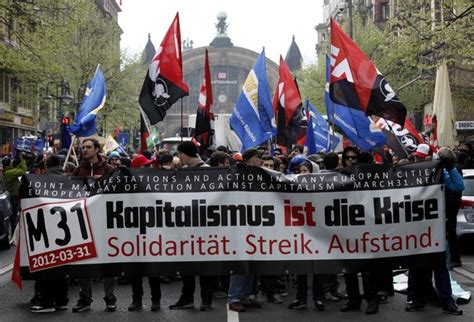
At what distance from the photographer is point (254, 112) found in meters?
15.8

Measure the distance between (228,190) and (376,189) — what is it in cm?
140

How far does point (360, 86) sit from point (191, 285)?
10.7 ft

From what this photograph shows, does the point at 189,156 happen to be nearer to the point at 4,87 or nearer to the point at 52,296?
the point at 52,296

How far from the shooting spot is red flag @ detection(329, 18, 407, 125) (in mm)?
10398

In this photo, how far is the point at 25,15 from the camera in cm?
2405

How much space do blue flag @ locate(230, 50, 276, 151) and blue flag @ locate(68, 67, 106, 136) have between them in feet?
12.4

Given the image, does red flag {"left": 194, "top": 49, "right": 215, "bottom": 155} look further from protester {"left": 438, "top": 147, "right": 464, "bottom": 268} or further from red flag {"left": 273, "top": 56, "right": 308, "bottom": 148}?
protester {"left": 438, "top": 147, "right": 464, "bottom": 268}

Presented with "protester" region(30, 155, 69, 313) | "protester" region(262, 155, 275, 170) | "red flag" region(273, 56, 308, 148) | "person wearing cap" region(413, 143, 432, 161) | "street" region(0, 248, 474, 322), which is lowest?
"street" region(0, 248, 474, 322)

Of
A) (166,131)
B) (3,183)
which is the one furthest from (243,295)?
(166,131)

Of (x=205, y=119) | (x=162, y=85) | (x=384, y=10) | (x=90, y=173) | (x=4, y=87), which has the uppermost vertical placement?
(x=384, y=10)

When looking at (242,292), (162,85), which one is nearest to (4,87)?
(162,85)

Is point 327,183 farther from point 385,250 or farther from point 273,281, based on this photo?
point 273,281

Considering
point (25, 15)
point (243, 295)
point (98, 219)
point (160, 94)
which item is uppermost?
point (25, 15)

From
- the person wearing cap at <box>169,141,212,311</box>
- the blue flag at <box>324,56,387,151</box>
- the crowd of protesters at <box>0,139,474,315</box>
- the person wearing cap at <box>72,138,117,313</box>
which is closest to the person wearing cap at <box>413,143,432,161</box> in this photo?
the crowd of protesters at <box>0,139,474,315</box>
